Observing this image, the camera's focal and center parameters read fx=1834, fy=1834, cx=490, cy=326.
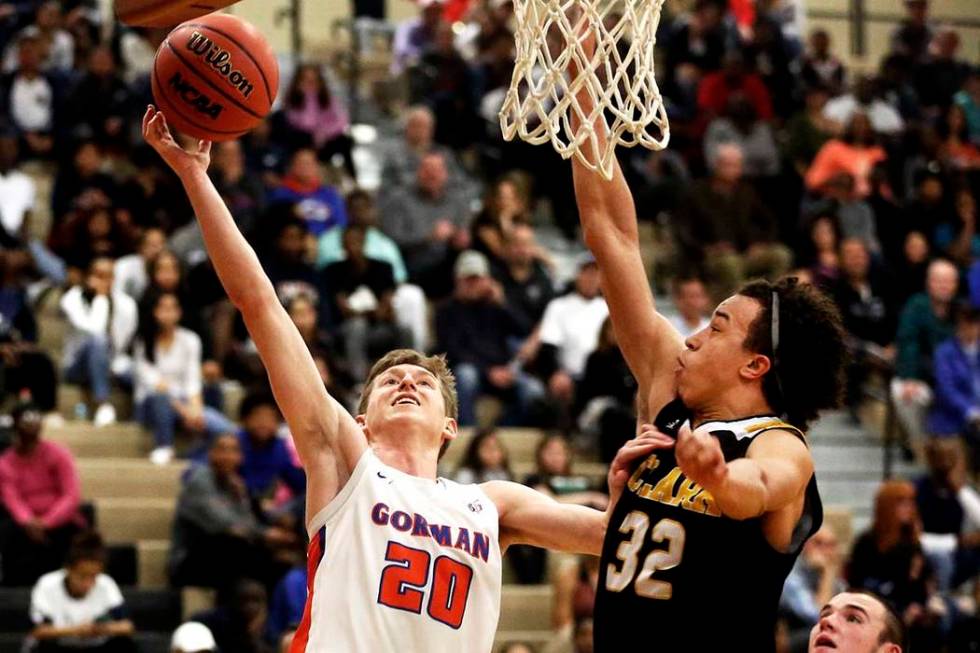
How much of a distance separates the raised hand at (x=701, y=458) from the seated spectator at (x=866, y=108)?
12329mm

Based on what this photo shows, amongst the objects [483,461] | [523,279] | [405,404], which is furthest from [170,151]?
[523,279]

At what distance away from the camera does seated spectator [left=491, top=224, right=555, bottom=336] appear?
1224 centimetres

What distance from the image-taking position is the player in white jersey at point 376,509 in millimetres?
4340

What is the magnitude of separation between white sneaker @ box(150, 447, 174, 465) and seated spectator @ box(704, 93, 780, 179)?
577cm

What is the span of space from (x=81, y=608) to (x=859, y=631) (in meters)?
5.16

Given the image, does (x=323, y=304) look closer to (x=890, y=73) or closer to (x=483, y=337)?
(x=483, y=337)

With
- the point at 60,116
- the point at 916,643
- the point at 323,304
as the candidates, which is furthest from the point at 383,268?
the point at 916,643

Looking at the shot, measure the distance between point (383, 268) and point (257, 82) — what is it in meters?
6.95

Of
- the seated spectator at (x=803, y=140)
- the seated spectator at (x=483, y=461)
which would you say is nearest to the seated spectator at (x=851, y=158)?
the seated spectator at (x=803, y=140)

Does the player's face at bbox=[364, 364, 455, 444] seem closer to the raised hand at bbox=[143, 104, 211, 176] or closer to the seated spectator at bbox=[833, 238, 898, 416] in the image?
the raised hand at bbox=[143, 104, 211, 176]

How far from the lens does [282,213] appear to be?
11828mm

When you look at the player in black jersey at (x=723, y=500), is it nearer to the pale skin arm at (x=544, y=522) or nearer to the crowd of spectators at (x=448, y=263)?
the pale skin arm at (x=544, y=522)

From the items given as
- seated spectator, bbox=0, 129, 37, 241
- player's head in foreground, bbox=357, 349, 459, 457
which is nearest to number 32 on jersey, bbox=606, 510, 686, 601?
player's head in foreground, bbox=357, 349, 459, 457

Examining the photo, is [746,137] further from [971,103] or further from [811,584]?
[811,584]
